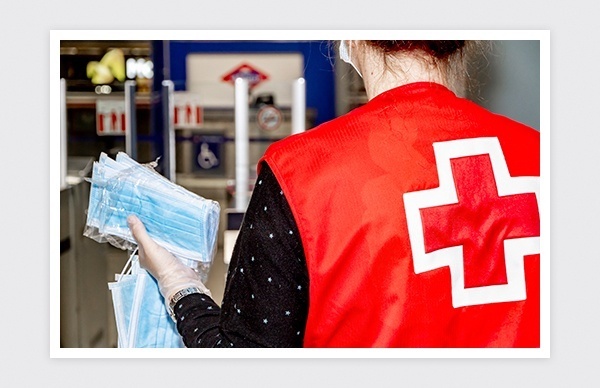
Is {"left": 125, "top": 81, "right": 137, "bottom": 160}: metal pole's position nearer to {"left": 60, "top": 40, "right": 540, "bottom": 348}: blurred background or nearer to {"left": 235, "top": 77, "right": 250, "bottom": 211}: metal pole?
{"left": 60, "top": 40, "right": 540, "bottom": 348}: blurred background

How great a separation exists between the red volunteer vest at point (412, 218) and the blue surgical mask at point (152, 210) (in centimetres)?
35

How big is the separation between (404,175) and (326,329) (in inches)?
9.9

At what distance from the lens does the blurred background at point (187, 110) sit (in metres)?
1.75

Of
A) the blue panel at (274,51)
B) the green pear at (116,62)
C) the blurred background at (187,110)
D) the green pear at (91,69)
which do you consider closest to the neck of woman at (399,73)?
the blurred background at (187,110)

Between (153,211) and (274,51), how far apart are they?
5.61 meters

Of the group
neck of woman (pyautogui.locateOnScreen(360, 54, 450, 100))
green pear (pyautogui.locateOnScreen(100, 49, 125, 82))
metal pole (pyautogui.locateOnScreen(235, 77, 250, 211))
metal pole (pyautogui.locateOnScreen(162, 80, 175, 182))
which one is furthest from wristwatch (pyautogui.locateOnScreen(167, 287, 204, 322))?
green pear (pyautogui.locateOnScreen(100, 49, 125, 82))

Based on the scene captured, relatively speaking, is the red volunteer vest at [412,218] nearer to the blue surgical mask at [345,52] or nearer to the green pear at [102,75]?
the blue surgical mask at [345,52]

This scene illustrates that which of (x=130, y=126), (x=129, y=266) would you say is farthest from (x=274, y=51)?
(x=129, y=266)

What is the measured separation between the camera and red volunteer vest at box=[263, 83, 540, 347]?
3.96 ft

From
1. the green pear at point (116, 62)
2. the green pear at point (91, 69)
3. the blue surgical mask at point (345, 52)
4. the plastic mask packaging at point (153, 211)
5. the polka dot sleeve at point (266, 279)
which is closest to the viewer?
the polka dot sleeve at point (266, 279)

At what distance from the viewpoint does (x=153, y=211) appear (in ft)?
5.04

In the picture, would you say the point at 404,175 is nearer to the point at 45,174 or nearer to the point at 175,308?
the point at 175,308
